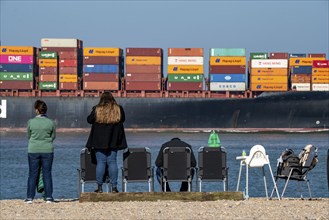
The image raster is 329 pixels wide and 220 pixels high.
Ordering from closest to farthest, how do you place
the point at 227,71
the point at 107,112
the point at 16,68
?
the point at 107,112
the point at 227,71
the point at 16,68

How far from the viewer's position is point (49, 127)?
12148 millimetres

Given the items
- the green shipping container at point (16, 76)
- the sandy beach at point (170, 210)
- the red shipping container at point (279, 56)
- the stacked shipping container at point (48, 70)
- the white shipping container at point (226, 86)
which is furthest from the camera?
the green shipping container at point (16, 76)

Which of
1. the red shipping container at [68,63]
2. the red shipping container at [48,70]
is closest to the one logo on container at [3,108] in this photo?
the red shipping container at [48,70]

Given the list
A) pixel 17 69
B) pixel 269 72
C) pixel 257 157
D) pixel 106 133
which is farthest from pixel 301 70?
pixel 106 133

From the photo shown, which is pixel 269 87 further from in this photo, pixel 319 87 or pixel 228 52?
pixel 228 52

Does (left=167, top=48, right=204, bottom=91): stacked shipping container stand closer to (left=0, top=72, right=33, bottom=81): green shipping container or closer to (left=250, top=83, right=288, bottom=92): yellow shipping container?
(left=250, top=83, right=288, bottom=92): yellow shipping container

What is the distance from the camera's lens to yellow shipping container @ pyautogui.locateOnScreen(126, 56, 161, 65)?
63.8 metres

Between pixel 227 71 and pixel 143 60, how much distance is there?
615cm

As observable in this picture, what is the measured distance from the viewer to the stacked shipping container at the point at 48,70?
64.5m

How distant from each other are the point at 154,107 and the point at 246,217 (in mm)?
55519

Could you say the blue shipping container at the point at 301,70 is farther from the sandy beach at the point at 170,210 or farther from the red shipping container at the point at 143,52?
the sandy beach at the point at 170,210

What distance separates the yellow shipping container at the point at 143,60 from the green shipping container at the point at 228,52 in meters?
4.02

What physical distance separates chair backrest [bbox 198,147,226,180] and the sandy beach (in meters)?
1.06

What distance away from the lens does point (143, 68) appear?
210 feet
